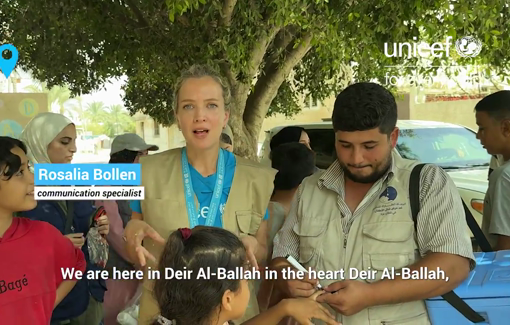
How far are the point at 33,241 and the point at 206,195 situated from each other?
0.71m

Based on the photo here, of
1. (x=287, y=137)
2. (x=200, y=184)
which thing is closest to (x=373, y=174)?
(x=200, y=184)

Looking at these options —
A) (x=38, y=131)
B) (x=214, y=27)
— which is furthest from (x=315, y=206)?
(x=214, y=27)

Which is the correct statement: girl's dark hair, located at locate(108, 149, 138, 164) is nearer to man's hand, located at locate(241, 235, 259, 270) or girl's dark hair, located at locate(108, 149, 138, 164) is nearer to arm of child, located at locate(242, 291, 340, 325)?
man's hand, located at locate(241, 235, 259, 270)

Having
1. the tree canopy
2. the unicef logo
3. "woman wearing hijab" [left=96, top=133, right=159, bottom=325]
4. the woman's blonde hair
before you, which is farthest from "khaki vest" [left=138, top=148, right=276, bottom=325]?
the unicef logo

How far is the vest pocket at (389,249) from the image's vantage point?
5.34 feet

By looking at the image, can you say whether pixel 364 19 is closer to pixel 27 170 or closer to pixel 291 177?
pixel 291 177

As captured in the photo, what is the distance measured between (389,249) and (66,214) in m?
1.54

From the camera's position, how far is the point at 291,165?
113 inches

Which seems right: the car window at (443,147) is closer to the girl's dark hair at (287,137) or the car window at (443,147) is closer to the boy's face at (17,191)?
the girl's dark hair at (287,137)

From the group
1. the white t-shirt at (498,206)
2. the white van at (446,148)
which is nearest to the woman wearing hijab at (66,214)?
the white t-shirt at (498,206)

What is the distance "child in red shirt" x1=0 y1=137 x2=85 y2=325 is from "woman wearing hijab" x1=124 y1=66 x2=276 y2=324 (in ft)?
1.27

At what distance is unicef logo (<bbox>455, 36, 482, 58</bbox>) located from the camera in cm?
487

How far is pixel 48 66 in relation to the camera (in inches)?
306

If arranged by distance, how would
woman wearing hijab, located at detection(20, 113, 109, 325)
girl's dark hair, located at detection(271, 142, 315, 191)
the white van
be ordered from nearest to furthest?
woman wearing hijab, located at detection(20, 113, 109, 325) < girl's dark hair, located at detection(271, 142, 315, 191) < the white van
